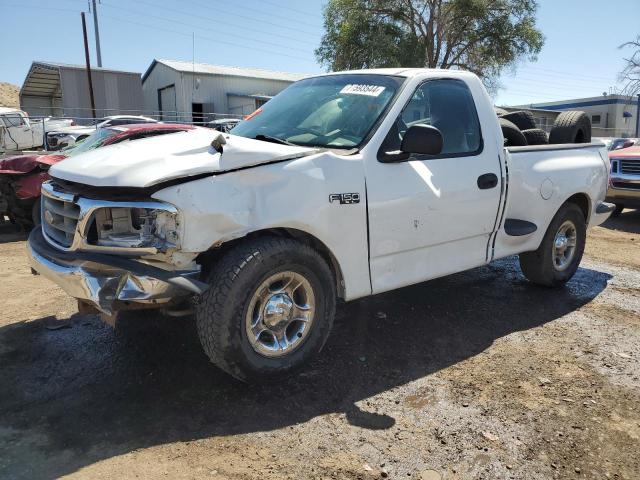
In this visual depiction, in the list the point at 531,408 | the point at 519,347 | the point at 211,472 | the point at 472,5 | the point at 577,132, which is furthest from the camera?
the point at 472,5

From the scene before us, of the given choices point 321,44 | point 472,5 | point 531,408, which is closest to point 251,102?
point 321,44

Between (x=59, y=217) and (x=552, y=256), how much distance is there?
4.46 m

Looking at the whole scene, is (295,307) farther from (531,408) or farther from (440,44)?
(440,44)

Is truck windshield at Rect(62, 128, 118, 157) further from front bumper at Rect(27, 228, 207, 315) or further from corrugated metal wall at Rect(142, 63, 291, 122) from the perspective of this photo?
corrugated metal wall at Rect(142, 63, 291, 122)

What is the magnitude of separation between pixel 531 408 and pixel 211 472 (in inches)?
75.3

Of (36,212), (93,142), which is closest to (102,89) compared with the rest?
(93,142)

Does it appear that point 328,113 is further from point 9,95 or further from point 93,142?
point 9,95

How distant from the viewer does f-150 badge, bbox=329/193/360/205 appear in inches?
129

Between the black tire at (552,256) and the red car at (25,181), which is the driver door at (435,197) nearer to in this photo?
the black tire at (552,256)

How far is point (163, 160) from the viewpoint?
2.96 m

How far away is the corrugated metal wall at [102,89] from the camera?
33719 mm

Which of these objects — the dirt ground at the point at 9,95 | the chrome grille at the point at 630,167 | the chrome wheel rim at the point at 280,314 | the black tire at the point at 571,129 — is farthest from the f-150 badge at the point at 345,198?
the dirt ground at the point at 9,95

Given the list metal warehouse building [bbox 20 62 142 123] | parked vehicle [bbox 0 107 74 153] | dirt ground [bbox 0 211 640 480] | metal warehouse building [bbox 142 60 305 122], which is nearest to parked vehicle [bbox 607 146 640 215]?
dirt ground [bbox 0 211 640 480]

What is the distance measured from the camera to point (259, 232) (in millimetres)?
3186
